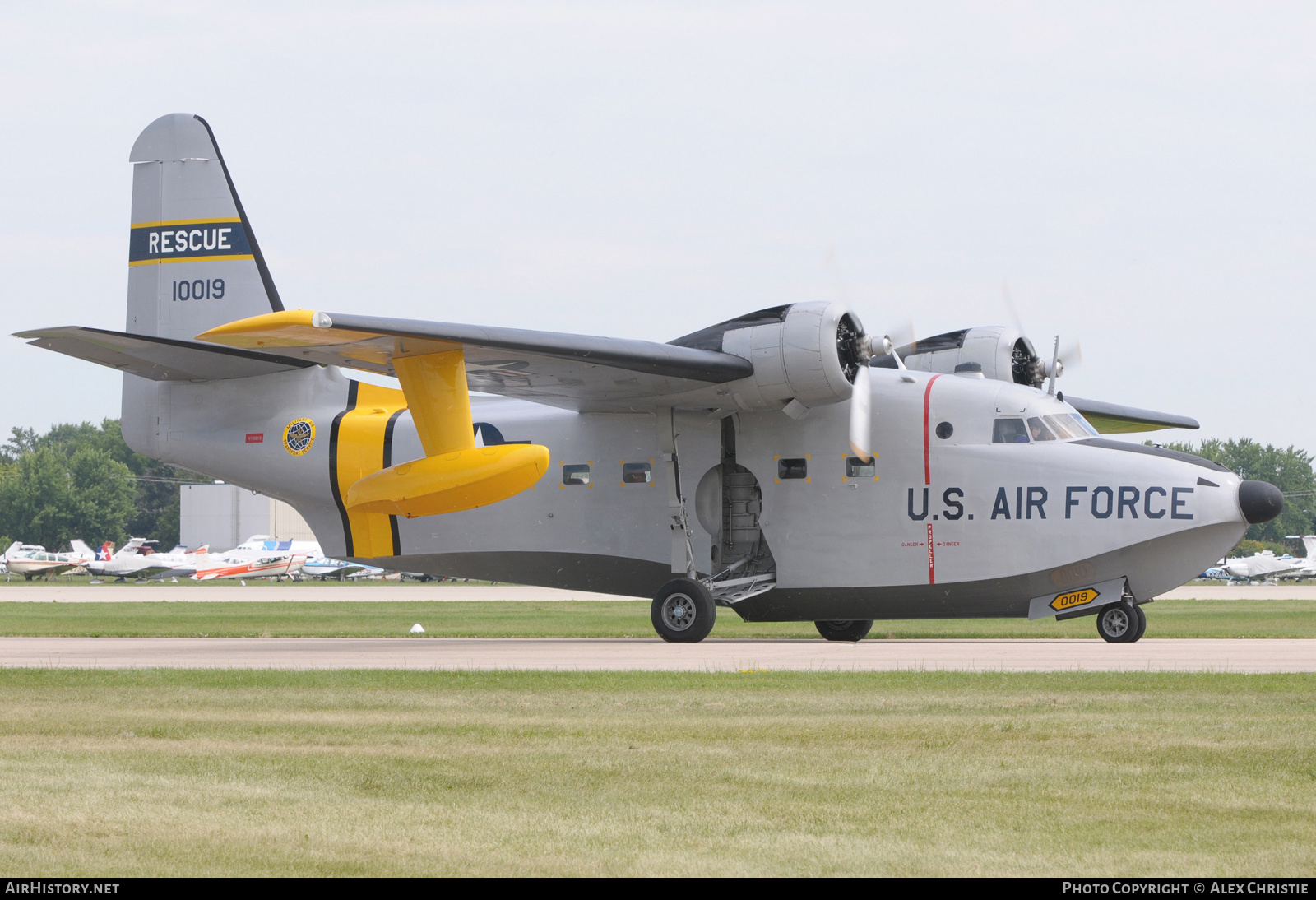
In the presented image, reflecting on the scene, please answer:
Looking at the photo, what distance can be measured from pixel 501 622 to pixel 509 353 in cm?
1248

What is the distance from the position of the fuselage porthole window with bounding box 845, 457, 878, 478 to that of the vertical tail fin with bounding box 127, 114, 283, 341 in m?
10.6

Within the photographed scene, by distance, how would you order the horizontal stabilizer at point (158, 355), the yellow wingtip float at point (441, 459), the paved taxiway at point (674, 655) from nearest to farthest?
1. the paved taxiway at point (674, 655)
2. the yellow wingtip float at point (441, 459)
3. the horizontal stabilizer at point (158, 355)

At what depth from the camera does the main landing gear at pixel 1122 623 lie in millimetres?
19203

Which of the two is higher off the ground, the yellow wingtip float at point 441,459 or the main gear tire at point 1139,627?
the yellow wingtip float at point 441,459

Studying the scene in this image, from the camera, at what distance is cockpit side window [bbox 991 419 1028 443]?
19422mm

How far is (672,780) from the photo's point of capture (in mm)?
7793

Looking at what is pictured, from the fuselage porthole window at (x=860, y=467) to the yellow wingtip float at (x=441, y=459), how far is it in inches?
185

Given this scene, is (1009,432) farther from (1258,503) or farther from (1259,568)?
(1259,568)

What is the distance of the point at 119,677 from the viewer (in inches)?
564

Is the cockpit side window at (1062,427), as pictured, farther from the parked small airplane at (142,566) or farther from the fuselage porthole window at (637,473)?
the parked small airplane at (142,566)

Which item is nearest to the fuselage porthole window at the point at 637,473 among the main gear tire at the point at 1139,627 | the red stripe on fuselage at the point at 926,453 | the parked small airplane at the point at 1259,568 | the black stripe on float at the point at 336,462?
the red stripe on fuselage at the point at 926,453

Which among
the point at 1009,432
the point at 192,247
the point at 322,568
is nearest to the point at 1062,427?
the point at 1009,432

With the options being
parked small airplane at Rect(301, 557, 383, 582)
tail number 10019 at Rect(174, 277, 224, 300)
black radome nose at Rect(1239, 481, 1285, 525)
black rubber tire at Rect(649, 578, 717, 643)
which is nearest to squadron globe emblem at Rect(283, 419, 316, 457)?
tail number 10019 at Rect(174, 277, 224, 300)
